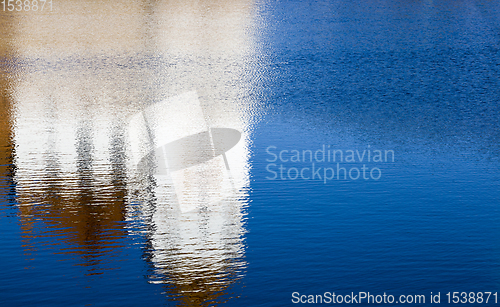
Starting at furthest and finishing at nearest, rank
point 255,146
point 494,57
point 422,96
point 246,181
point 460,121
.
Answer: point 494,57 → point 422,96 → point 460,121 → point 255,146 → point 246,181

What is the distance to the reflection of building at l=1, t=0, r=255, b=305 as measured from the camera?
729 cm

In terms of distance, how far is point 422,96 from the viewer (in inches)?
813

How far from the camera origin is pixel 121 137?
48.1 ft

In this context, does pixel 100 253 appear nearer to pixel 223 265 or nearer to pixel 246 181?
pixel 223 265

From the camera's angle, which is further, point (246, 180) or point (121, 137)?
point (121, 137)

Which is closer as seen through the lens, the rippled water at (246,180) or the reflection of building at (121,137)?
the rippled water at (246,180)

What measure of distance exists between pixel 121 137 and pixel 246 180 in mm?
5610

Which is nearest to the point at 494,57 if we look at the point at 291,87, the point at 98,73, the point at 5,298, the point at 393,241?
the point at 291,87

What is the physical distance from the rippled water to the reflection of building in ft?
0.17

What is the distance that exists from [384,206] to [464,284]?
2681 mm

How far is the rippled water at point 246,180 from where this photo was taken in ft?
21.1

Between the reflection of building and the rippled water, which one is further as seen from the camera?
the reflection of building

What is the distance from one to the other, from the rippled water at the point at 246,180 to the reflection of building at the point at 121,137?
0.05 m

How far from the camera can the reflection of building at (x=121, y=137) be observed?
7.29 m
